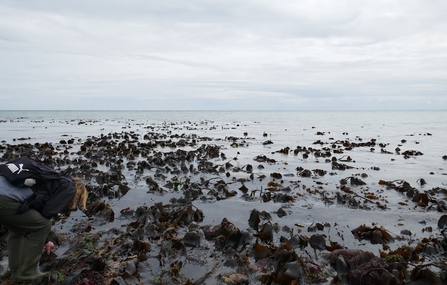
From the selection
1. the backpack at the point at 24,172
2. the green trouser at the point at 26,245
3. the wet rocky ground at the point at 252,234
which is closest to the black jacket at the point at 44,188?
the backpack at the point at 24,172

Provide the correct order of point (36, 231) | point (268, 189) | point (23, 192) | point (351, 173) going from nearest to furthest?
1. point (23, 192)
2. point (36, 231)
3. point (268, 189)
4. point (351, 173)

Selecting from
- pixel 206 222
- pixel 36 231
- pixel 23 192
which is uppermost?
pixel 23 192

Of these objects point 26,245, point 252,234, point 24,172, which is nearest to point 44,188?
point 24,172

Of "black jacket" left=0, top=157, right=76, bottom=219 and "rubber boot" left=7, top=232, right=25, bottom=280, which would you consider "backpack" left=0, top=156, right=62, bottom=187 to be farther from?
"rubber boot" left=7, top=232, right=25, bottom=280

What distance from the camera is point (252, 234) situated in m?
5.41

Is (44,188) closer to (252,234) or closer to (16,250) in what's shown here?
(16,250)

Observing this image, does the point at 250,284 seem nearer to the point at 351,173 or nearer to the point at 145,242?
the point at 145,242

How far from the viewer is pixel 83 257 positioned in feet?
14.4

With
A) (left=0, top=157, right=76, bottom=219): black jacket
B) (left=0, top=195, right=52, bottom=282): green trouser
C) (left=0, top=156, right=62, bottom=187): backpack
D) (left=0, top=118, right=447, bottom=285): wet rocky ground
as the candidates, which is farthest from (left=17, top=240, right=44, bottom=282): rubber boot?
(left=0, top=156, right=62, bottom=187): backpack

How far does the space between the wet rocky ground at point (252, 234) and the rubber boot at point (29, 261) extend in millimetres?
141

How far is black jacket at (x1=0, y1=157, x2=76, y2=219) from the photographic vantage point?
3500mm

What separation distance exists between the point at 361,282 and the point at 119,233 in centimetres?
360

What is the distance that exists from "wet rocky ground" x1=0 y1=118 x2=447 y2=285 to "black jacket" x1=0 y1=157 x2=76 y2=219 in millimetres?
921

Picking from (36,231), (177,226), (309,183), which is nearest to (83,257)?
(36,231)
